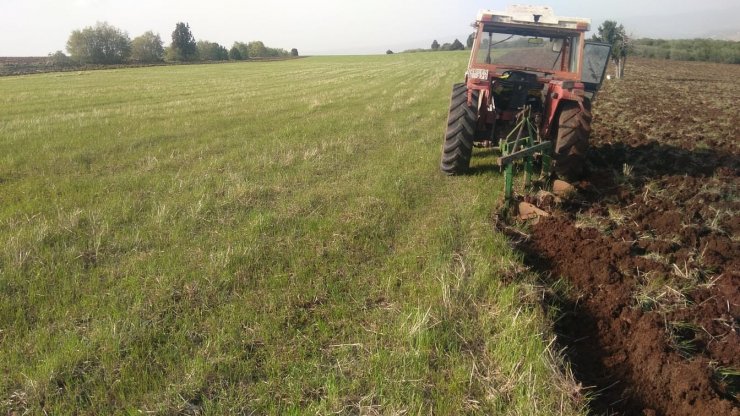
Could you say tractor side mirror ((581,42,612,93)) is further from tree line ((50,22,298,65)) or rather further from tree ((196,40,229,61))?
tree ((196,40,229,61))

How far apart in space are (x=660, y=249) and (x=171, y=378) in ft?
12.9

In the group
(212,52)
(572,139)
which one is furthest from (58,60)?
(572,139)

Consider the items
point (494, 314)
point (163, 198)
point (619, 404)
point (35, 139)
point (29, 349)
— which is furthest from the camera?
point (35, 139)

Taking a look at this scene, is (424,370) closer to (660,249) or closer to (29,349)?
(29,349)

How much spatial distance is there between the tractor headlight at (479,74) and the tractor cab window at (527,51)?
Answer: 1.65ft

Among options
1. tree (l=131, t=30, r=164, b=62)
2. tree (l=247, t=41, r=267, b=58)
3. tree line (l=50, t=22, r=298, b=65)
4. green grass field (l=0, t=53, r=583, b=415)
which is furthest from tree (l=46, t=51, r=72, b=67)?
green grass field (l=0, t=53, r=583, b=415)

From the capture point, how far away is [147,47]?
69.8 m

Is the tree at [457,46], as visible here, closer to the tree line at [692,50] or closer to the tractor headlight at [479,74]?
the tree line at [692,50]

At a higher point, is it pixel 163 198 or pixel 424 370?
pixel 163 198

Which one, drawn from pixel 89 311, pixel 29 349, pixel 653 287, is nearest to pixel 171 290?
pixel 89 311

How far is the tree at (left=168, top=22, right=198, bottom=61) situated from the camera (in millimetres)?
68250

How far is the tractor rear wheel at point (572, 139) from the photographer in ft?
18.0

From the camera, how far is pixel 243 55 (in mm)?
82688

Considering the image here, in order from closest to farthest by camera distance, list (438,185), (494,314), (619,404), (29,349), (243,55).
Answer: (619,404), (29,349), (494,314), (438,185), (243,55)
